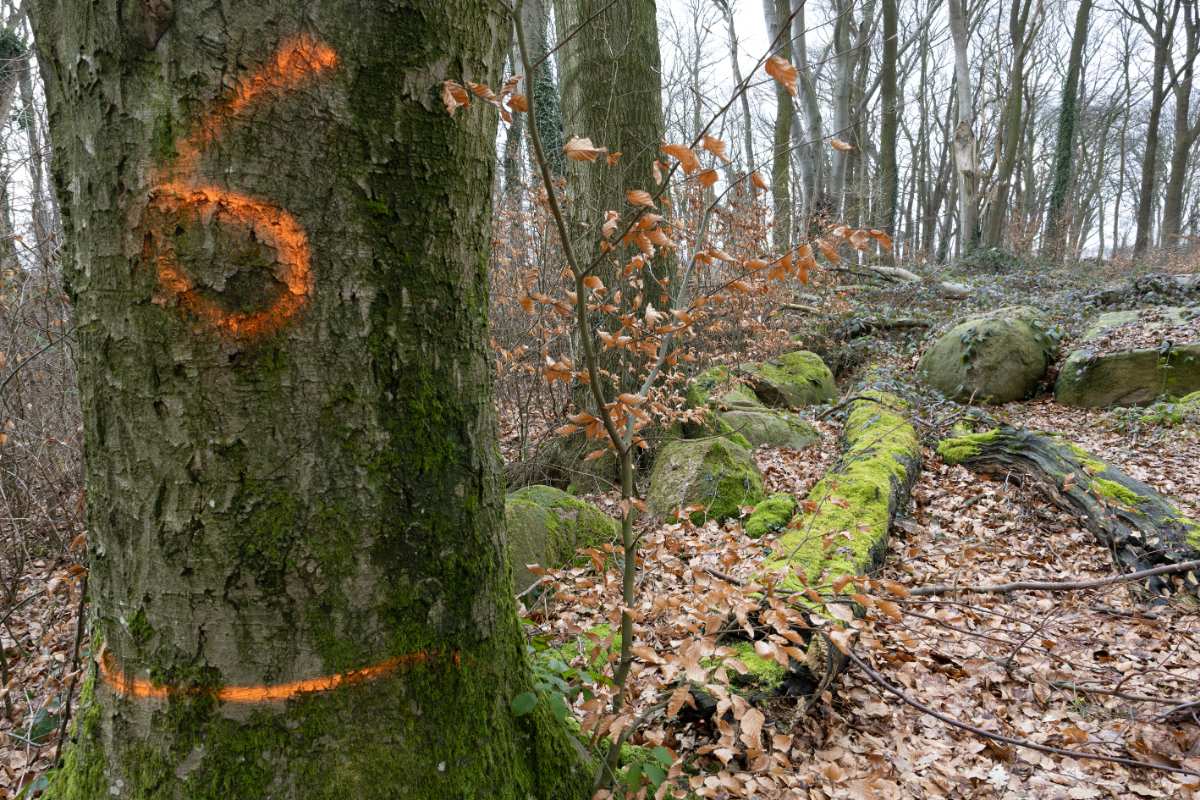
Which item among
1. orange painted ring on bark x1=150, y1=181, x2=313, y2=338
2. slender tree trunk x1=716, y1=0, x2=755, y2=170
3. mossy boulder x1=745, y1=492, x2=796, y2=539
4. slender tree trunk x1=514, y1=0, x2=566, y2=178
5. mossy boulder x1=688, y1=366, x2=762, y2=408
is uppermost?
slender tree trunk x1=716, y1=0, x2=755, y2=170

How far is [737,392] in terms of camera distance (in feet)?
24.8

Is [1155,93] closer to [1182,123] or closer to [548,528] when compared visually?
Result: [1182,123]

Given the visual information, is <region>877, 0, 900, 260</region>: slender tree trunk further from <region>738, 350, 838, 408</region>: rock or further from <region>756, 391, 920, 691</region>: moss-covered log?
<region>756, 391, 920, 691</region>: moss-covered log

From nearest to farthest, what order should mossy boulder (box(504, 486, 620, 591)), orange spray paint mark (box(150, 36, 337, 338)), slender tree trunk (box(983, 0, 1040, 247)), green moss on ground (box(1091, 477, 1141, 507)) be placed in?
orange spray paint mark (box(150, 36, 337, 338)) → mossy boulder (box(504, 486, 620, 591)) → green moss on ground (box(1091, 477, 1141, 507)) → slender tree trunk (box(983, 0, 1040, 247))

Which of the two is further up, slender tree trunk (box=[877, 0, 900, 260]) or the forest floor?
slender tree trunk (box=[877, 0, 900, 260])

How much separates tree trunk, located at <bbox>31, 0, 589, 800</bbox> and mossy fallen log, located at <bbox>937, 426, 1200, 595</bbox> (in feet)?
14.4

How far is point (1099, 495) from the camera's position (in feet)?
14.4

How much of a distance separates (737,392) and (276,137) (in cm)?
677

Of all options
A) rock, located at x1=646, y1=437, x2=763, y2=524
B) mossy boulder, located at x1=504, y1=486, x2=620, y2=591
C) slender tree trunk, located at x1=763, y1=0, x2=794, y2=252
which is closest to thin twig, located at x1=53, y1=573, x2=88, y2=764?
mossy boulder, located at x1=504, y1=486, x2=620, y2=591

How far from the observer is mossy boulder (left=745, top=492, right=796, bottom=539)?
14.4 ft

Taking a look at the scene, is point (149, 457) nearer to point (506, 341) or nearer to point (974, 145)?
point (506, 341)

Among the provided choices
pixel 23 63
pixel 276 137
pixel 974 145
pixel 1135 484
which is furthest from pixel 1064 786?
pixel 974 145

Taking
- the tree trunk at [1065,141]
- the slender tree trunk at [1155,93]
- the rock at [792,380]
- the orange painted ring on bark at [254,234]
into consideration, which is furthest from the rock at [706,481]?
the slender tree trunk at [1155,93]

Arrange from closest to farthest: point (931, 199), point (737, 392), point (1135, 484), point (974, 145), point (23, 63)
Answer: point (1135, 484) → point (737, 392) → point (23, 63) → point (974, 145) → point (931, 199)
